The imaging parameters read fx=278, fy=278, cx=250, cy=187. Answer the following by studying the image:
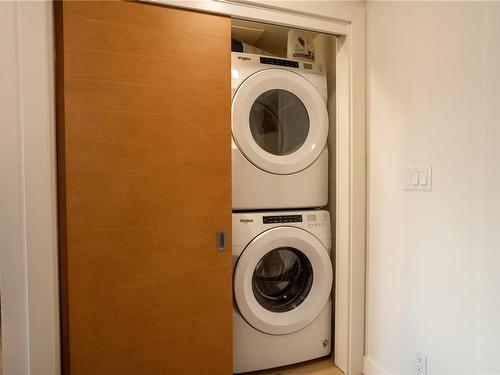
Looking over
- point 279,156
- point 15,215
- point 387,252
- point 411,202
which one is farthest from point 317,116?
point 15,215

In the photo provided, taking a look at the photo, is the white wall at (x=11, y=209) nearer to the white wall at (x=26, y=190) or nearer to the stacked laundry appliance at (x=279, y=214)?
the white wall at (x=26, y=190)

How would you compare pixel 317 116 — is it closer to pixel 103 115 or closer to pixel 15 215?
pixel 103 115

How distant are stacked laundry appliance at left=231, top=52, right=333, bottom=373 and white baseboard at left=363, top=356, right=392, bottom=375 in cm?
21

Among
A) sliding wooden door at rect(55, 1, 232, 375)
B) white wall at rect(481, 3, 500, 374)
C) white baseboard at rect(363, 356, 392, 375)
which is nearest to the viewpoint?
white wall at rect(481, 3, 500, 374)

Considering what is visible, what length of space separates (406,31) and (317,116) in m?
0.55

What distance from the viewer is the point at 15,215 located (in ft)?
3.31

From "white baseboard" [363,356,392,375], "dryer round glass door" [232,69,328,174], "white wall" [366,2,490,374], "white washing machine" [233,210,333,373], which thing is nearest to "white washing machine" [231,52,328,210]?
"dryer round glass door" [232,69,328,174]

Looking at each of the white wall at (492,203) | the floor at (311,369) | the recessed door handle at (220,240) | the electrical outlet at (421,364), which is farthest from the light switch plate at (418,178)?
the floor at (311,369)

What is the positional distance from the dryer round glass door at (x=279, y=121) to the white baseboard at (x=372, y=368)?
1079 millimetres

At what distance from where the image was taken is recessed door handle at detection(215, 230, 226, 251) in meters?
1.29

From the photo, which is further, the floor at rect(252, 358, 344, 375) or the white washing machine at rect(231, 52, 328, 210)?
the floor at rect(252, 358, 344, 375)

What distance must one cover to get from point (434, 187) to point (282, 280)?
955 mm

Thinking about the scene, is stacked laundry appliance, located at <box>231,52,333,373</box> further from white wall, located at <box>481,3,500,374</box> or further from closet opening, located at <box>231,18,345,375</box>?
Answer: white wall, located at <box>481,3,500,374</box>

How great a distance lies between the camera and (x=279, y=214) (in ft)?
5.04
